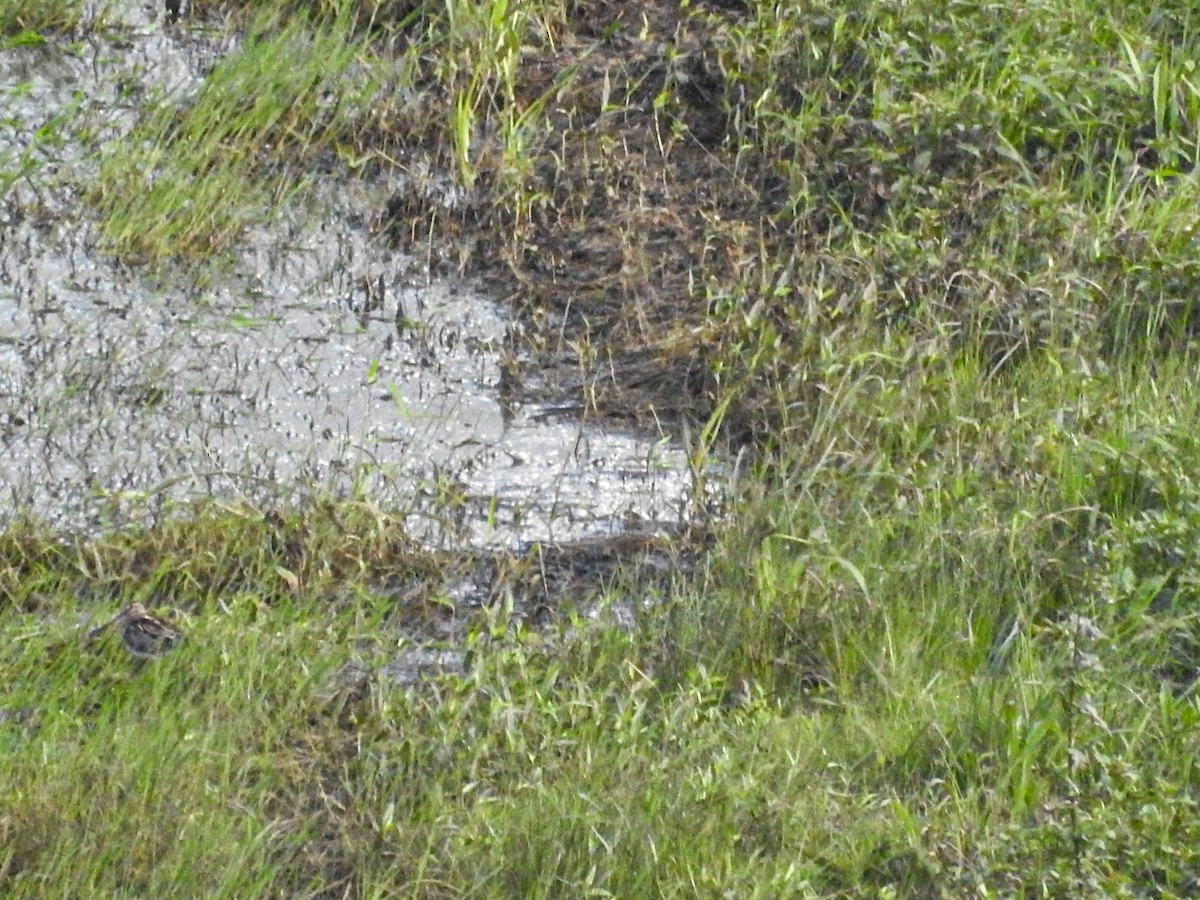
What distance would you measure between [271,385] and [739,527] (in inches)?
50.6

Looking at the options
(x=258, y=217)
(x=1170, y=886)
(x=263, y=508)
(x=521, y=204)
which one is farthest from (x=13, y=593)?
(x=1170, y=886)

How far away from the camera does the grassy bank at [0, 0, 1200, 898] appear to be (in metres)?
3.12

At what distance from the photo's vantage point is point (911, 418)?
13.8 feet

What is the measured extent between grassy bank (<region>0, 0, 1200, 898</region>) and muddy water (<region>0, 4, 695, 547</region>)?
0.12m

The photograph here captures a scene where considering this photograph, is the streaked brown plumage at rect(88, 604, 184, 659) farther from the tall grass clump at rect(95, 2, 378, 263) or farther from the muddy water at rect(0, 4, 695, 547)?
the tall grass clump at rect(95, 2, 378, 263)

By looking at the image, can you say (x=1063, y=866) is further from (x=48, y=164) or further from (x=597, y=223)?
(x=48, y=164)

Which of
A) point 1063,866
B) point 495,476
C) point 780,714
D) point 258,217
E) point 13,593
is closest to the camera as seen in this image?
point 1063,866

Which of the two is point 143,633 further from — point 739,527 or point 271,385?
point 739,527

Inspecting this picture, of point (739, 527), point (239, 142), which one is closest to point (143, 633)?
point (739, 527)

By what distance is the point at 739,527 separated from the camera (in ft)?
13.0

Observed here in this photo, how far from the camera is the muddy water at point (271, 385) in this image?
4145mm

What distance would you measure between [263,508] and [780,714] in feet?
4.21

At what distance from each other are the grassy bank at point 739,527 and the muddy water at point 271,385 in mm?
124

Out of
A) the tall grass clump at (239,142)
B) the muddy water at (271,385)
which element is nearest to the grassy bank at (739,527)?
the tall grass clump at (239,142)
